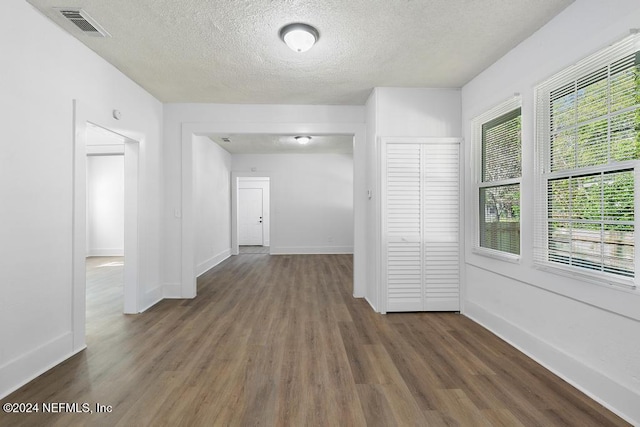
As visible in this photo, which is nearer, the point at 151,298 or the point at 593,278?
the point at 593,278

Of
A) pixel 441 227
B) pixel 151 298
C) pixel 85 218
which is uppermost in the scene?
pixel 85 218

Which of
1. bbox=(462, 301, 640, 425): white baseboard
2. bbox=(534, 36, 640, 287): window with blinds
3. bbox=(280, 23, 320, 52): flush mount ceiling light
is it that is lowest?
bbox=(462, 301, 640, 425): white baseboard

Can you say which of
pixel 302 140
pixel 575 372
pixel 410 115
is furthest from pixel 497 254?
pixel 302 140

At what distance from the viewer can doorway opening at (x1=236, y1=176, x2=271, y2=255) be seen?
32.6 ft

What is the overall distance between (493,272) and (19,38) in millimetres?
4187

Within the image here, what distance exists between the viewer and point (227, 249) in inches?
296

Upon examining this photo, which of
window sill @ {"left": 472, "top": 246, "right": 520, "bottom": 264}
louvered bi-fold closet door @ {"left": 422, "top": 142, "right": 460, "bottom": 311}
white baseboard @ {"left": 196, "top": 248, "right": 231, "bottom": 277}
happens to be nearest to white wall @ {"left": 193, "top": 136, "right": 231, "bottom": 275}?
white baseboard @ {"left": 196, "top": 248, "right": 231, "bottom": 277}

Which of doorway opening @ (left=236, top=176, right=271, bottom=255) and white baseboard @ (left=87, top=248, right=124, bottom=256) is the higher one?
doorway opening @ (left=236, top=176, right=271, bottom=255)

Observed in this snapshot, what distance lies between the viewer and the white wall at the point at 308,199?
786 centimetres

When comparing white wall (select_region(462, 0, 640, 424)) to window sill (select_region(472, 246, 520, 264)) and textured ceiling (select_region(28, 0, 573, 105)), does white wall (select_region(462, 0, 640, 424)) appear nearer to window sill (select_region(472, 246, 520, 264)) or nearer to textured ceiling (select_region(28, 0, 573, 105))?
window sill (select_region(472, 246, 520, 264))

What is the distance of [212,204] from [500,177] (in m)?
5.23

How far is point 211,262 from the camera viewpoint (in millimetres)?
6230

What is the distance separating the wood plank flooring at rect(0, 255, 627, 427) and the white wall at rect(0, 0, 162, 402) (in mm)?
265

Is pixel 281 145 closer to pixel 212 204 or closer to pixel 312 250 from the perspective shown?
pixel 212 204
